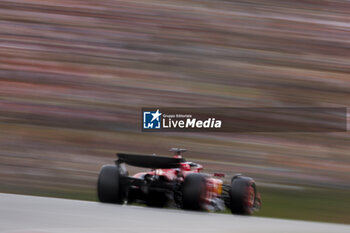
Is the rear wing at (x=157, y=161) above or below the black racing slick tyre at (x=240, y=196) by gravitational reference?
above

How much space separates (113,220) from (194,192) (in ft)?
4.88

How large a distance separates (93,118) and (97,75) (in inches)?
72.9

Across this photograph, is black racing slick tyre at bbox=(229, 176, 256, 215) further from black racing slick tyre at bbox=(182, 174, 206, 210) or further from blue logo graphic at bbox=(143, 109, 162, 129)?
blue logo graphic at bbox=(143, 109, 162, 129)

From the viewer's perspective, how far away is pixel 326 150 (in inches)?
589

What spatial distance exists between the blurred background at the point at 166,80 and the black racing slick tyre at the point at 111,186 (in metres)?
4.92

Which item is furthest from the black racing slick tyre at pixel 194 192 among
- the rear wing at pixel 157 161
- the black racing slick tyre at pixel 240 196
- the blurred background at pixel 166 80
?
the blurred background at pixel 166 80

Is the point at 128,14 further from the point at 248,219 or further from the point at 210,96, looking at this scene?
the point at 248,219

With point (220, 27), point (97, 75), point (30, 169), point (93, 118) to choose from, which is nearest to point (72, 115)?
point (93, 118)

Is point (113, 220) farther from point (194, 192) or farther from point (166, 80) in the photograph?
point (166, 80)

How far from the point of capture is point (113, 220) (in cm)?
579

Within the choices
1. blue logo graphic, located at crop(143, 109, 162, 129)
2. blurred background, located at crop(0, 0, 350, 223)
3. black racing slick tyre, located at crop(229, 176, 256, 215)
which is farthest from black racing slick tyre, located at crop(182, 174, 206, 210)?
blue logo graphic, located at crop(143, 109, 162, 129)

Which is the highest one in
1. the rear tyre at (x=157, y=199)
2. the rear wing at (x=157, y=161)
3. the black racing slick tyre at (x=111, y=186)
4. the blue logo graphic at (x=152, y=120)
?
the blue logo graphic at (x=152, y=120)

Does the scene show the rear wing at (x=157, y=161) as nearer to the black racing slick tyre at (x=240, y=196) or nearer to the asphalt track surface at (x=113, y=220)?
the asphalt track surface at (x=113, y=220)

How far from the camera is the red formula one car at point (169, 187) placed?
23.4 ft
